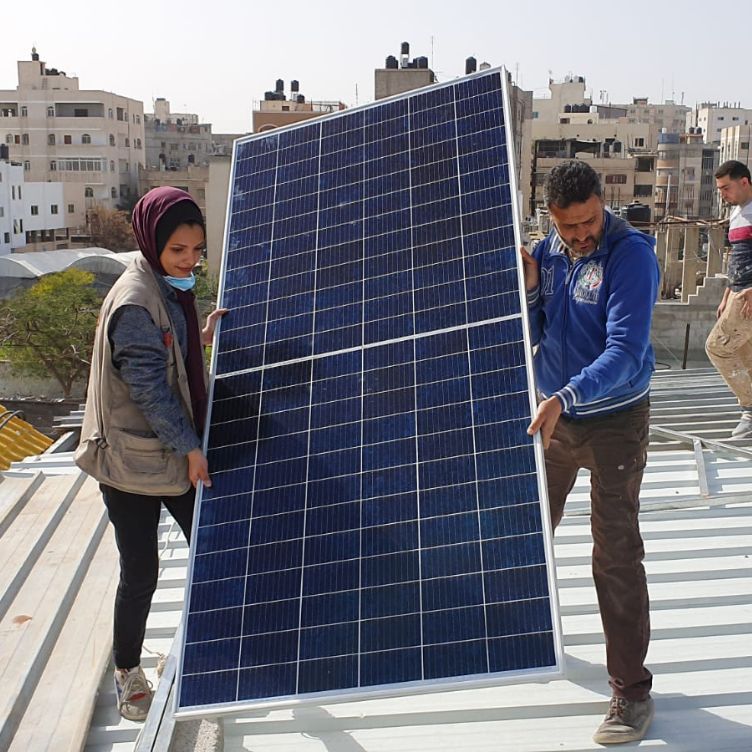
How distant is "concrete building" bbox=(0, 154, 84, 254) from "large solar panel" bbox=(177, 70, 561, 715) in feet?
206

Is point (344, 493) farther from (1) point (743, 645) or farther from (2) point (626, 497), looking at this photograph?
(1) point (743, 645)

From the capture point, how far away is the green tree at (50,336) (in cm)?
3853

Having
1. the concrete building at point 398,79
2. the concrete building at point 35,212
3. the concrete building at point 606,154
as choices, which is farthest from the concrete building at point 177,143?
the concrete building at point 398,79

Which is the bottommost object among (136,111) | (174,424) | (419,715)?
(419,715)

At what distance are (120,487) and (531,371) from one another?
184cm

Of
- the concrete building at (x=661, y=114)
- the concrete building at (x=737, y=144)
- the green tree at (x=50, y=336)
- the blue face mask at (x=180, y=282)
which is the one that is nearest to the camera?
the blue face mask at (x=180, y=282)

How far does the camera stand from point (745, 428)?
859 cm

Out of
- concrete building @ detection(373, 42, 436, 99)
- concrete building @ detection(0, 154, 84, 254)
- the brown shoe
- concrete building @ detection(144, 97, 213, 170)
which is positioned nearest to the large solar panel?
the brown shoe

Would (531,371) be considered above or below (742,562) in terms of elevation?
above

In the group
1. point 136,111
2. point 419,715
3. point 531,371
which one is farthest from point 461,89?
point 136,111

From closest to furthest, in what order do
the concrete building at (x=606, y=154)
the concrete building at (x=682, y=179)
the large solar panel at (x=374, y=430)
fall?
the large solar panel at (x=374, y=430) → the concrete building at (x=606, y=154) → the concrete building at (x=682, y=179)

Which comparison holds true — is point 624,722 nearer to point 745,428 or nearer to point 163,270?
point 163,270

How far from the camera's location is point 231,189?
18.4 feet

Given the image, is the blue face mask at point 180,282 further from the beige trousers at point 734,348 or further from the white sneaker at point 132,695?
the beige trousers at point 734,348
